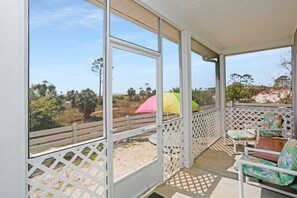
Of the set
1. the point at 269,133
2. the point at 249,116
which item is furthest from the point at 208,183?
the point at 249,116

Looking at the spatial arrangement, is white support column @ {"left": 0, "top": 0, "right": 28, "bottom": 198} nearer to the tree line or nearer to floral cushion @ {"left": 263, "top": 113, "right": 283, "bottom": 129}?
the tree line

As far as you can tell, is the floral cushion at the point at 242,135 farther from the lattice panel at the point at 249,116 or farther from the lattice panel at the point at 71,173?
the lattice panel at the point at 71,173

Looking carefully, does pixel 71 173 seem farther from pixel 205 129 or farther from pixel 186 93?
pixel 205 129

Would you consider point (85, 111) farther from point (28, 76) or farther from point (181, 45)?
point (181, 45)

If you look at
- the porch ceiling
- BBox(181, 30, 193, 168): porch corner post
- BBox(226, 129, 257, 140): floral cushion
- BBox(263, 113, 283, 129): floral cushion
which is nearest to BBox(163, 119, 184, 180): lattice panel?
BBox(181, 30, 193, 168): porch corner post

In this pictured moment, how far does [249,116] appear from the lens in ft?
17.9

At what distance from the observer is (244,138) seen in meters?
4.26

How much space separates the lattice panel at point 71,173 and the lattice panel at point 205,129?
2.49m

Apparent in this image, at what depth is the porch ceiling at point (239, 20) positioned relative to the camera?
9.51 ft

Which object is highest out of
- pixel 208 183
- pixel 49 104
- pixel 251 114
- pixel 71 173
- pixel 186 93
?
pixel 186 93

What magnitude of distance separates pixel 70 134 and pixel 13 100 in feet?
2.00

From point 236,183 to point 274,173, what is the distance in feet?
2.49

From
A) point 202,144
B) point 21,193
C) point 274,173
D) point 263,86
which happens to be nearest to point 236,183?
point 274,173

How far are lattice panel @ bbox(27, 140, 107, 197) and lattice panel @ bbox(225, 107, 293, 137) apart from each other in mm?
4933
